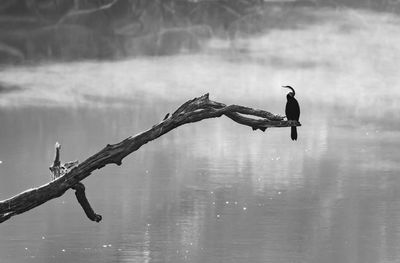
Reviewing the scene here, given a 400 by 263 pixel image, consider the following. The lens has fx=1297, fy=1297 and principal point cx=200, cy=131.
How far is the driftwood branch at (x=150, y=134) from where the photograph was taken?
1791 centimetres

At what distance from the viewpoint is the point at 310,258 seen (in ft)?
107

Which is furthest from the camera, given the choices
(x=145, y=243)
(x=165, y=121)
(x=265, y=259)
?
(x=145, y=243)

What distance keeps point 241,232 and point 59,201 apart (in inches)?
611

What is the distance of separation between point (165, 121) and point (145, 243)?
17771mm

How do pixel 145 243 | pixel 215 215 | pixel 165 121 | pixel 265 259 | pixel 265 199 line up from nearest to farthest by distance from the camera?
pixel 165 121
pixel 265 259
pixel 145 243
pixel 215 215
pixel 265 199

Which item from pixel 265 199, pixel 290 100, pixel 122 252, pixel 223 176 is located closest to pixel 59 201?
pixel 265 199

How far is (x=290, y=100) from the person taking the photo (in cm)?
1970

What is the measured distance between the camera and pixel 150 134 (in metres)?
18.0

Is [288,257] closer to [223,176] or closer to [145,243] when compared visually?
[145,243]

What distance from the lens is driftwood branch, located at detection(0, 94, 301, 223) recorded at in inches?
705

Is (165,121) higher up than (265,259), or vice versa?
(165,121)

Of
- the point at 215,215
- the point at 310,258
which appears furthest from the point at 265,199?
the point at 310,258

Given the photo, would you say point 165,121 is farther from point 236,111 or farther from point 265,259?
point 265,259

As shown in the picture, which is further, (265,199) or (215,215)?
(265,199)
